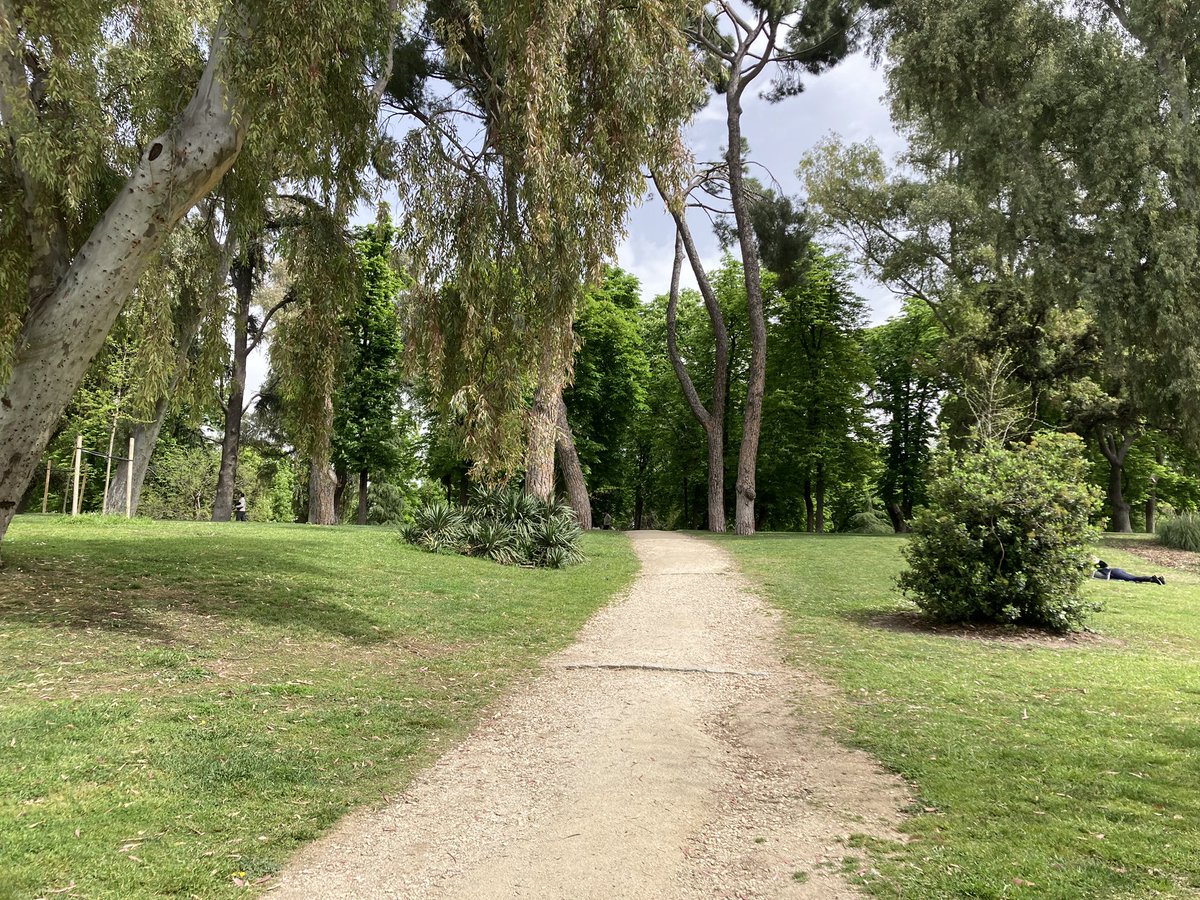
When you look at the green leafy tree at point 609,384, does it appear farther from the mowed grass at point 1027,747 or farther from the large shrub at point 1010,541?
the mowed grass at point 1027,747

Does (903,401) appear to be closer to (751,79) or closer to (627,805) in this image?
(751,79)

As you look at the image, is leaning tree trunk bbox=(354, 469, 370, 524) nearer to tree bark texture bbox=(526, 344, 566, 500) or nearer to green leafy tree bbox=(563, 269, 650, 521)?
green leafy tree bbox=(563, 269, 650, 521)

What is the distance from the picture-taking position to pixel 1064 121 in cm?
1633

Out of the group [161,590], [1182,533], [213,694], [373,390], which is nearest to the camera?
[213,694]

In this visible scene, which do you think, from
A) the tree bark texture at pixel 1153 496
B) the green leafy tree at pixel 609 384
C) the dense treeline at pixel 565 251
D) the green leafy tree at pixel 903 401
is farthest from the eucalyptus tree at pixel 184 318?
the tree bark texture at pixel 1153 496

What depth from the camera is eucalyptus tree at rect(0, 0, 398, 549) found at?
6.62 metres

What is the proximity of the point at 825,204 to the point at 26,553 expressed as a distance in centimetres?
2759

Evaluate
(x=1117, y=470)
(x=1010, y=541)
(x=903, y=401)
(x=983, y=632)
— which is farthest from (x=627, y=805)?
(x=903, y=401)

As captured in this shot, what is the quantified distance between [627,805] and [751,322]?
75.1 feet

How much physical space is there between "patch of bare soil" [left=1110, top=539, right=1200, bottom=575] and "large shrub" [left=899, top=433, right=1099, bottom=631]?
885 centimetres

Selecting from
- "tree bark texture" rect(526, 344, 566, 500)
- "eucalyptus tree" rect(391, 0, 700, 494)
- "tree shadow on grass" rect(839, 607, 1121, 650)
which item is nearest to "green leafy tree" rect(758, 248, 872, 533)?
"tree shadow on grass" rect(839, 607, 1121, 650)

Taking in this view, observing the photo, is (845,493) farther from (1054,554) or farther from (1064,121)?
(1054,554)

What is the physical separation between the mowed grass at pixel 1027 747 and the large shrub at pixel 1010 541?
64 cm

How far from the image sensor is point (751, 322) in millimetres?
25609
